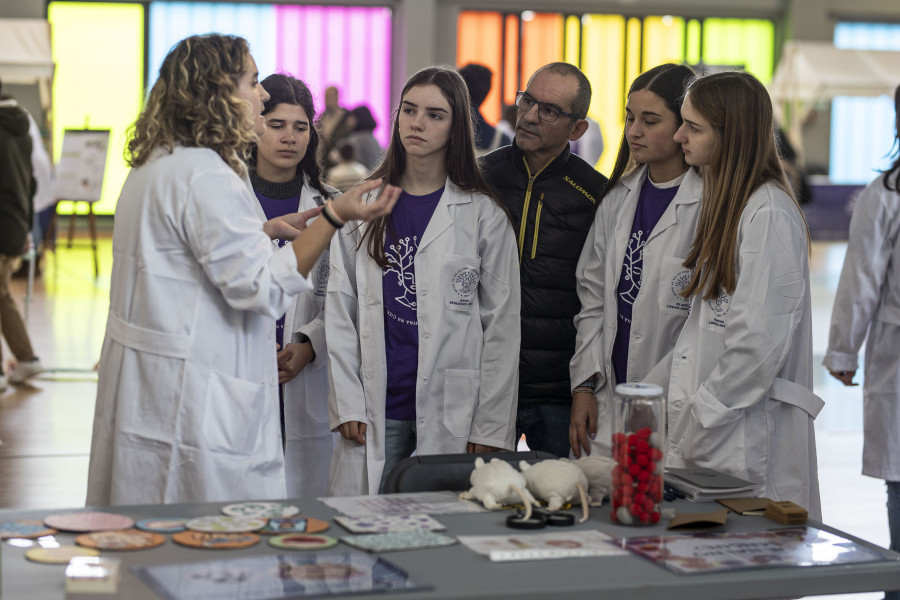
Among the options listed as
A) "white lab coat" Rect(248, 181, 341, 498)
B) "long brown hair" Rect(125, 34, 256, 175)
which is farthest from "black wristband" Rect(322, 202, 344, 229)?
"white lab coat" Rect(248, 181, 341, 498)

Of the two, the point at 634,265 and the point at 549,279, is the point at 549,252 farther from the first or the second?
the point at 634,265

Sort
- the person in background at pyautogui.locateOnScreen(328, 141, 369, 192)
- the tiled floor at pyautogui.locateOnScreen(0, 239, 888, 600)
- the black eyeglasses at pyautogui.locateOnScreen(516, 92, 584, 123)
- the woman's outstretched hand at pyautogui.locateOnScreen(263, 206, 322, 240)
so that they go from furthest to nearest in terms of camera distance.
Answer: the person in background at pyautogui.locateOnScreen(328, 141, 369, 192)
the tiled floor at pyautogui.locateOnScreen(0, 239, 888, 600)
the black eyeglasses at pyautogui.locateOnScreen(516, 92, 584, 123)
the woman's outstretched hand at pyautogui.locateOnScreen(263, 206, 322, 240)

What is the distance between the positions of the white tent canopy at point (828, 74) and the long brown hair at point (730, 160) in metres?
13.7

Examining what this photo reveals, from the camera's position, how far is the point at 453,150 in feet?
9.26

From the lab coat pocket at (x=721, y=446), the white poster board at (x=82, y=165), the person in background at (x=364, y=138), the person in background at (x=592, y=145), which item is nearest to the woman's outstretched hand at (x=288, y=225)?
the lab coat pocket at (x=721, y=446)

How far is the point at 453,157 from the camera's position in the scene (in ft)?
9.27

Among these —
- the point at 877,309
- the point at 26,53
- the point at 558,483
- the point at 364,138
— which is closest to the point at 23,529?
the point at 558,483

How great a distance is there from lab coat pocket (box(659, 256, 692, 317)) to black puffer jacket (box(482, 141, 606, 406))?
0.36 metres

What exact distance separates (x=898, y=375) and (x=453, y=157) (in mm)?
1490

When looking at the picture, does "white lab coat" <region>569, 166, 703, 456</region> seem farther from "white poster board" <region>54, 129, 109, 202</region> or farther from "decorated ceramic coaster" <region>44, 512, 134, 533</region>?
"white poster board" <region>54, 129, 109, 202</region>

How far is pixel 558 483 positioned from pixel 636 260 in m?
1.03

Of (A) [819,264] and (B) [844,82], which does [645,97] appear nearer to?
(A) [819,264]

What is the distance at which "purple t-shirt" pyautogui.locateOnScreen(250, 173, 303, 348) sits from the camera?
2.98m

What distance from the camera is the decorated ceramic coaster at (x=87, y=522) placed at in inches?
65.3
